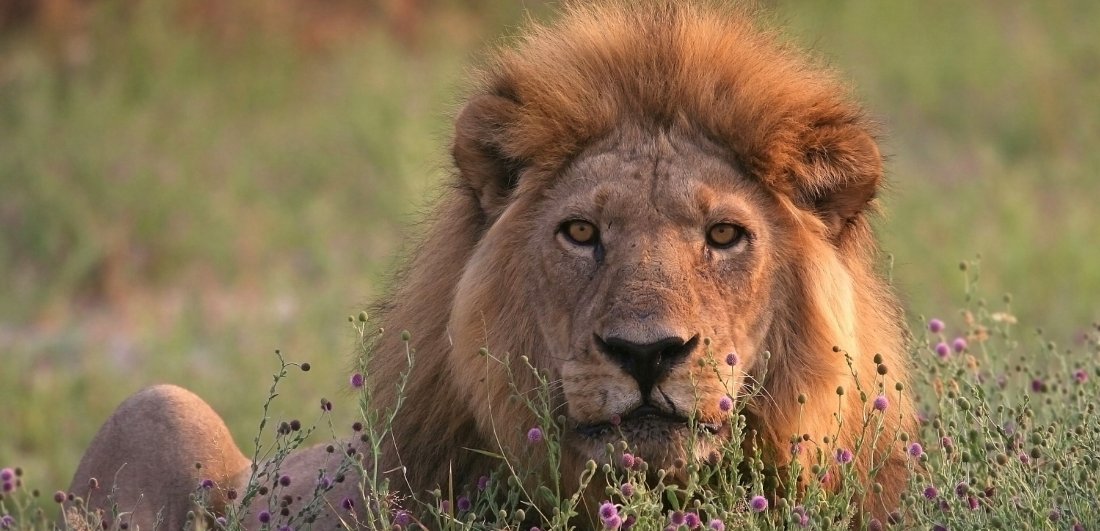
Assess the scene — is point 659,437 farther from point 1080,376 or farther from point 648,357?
point 1080,376

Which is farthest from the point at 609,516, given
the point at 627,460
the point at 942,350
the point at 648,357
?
the point at 942,350

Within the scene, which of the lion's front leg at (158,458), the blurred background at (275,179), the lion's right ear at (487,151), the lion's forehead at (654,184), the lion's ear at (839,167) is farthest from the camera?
Result: the blurred background at (275,179)

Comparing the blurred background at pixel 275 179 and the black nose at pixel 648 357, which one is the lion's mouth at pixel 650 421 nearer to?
the black nose at pixel 648 357

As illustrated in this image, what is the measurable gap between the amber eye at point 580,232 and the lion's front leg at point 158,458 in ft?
6.07

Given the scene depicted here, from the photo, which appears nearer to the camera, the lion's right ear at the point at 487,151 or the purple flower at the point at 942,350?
the lion's right ear at the point at 487,151

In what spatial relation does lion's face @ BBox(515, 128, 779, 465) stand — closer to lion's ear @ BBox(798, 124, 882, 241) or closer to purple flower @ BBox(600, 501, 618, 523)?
lion's ear @ BBox(798, 124, 882, 241)

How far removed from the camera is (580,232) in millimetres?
4824

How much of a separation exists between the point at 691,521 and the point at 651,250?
766 mm

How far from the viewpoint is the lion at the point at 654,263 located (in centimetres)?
454

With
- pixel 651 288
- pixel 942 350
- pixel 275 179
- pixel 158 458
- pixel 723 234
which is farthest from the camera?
pixel 275 179

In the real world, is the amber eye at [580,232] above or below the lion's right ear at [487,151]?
below

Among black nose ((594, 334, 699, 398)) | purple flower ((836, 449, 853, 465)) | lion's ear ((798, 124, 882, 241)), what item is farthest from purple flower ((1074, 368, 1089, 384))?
black nose ((594, 334, 699, 398))

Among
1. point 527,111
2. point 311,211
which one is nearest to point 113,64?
point 311,211

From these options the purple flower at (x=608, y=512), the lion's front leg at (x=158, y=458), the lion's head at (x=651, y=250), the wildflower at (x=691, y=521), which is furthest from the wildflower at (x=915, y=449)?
the lion's front leg at (x=158, y=458)
